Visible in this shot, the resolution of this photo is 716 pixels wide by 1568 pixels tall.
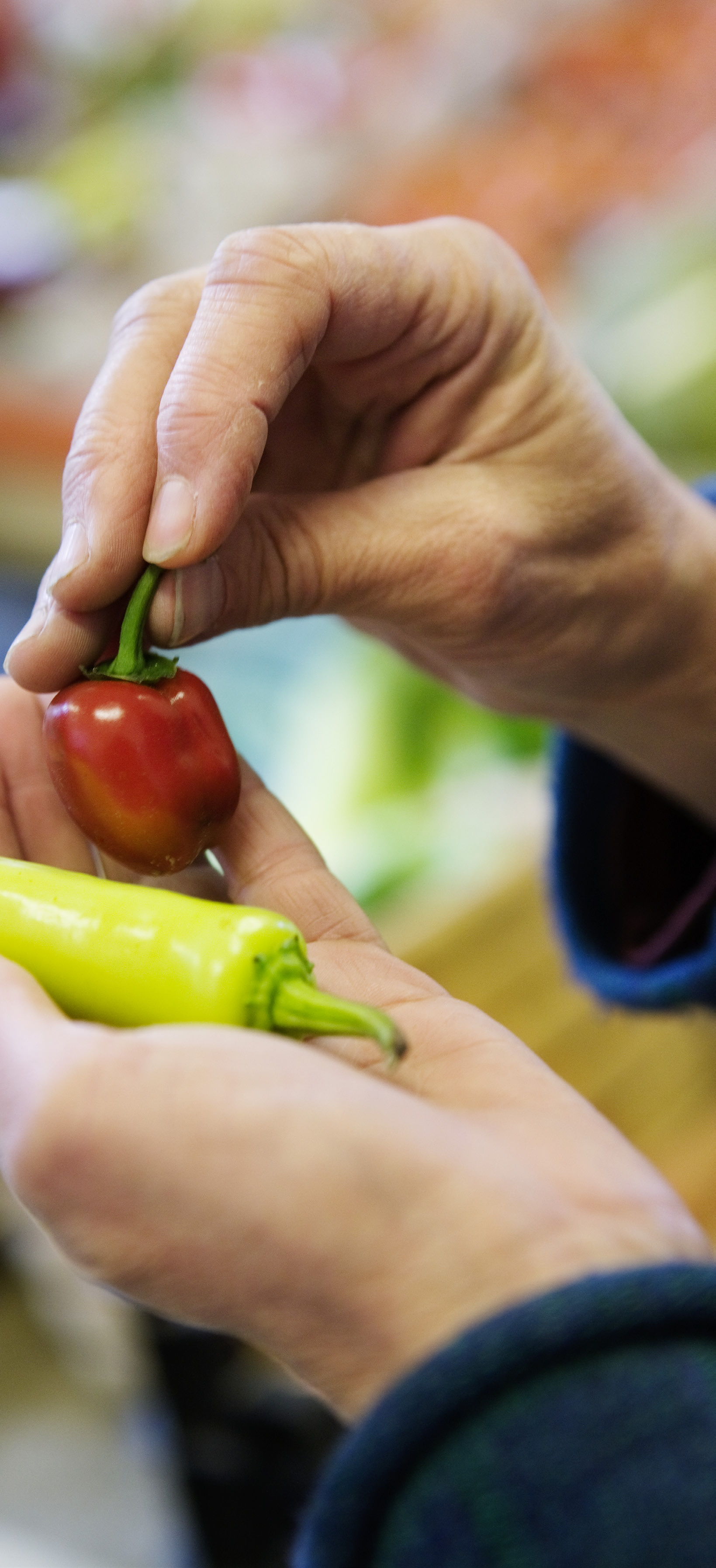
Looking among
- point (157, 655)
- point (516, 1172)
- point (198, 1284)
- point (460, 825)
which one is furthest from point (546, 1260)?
point (460, 825)

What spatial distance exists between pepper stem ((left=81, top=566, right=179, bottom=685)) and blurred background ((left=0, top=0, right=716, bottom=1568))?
52 cm

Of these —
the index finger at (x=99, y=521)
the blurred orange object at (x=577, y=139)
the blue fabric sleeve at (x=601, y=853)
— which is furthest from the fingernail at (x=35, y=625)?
the blurred orange object at (x=577, y=139)

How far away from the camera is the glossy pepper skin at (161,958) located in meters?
0.83

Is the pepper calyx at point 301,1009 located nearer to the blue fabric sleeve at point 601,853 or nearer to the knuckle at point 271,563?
the knuckle at point 271,563

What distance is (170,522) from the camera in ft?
3.08

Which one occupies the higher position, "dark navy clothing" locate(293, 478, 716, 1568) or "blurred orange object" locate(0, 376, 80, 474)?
"dark navy clothing" locate(293, 478, 716, 1568)

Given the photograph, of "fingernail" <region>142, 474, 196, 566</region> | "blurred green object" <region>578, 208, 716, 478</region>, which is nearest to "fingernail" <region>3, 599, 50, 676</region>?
"fingernail" <region>142, 474, 196, 566</region>

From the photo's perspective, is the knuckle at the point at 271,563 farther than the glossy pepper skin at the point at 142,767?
Yes

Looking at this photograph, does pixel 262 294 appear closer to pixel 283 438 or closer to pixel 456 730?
pixel 283 438

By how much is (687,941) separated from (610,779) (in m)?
0.22

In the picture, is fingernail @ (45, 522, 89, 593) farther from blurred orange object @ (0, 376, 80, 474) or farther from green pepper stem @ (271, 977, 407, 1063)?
blurred orange object @ (0, 376, 80, 474)

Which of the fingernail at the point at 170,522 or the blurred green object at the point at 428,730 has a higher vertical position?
the fingernail at the point at 170,522

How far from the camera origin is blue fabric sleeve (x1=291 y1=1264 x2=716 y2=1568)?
0.59 m

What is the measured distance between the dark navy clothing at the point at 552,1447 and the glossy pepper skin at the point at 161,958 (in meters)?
0.21
